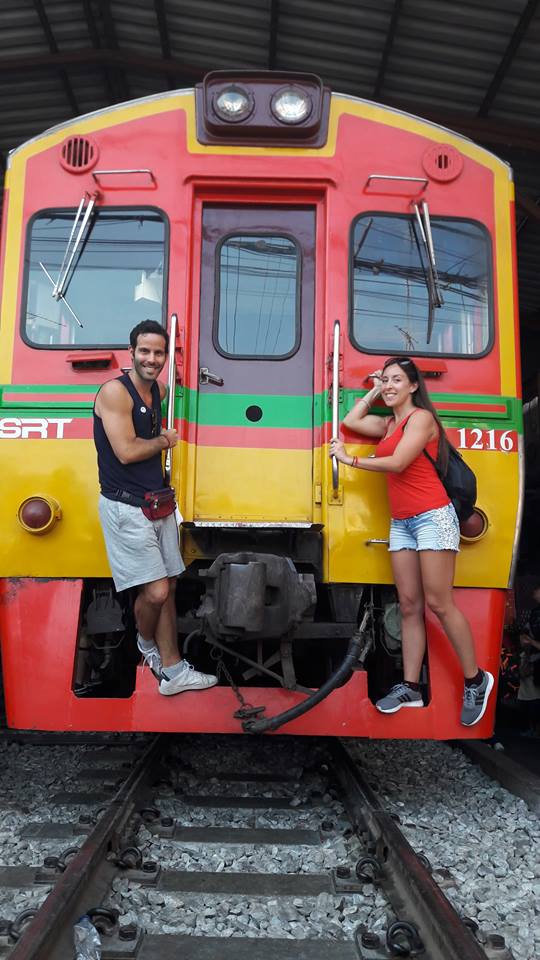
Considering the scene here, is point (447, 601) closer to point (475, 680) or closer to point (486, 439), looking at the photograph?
point (475, 680)

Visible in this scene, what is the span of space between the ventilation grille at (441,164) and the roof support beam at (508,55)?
3.72 meters

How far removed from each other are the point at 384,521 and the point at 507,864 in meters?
1.56

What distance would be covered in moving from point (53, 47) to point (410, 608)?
7.58 metres

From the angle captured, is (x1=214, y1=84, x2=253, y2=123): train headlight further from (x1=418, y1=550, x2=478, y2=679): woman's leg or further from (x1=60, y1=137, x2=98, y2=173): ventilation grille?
Answer: (x1=418, y1=550, x2=478, y2=679): woman's leg

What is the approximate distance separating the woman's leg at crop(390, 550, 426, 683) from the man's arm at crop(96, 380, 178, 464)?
1257mm

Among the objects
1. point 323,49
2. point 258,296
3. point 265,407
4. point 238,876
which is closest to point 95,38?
point 323,49

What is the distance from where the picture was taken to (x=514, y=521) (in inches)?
156

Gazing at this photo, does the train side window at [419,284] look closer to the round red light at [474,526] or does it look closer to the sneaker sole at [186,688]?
the round red light at [474,526]

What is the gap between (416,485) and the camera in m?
3.73

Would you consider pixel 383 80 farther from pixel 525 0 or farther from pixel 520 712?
pixel 520 712

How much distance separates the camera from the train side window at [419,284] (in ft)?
13.7

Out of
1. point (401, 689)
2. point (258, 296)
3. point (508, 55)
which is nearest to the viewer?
point (401, 689)

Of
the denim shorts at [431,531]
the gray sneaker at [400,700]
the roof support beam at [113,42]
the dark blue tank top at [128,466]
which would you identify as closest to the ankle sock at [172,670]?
the dark blue tank top at [128,466]

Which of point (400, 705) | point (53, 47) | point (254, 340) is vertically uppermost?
point (53, 47)
